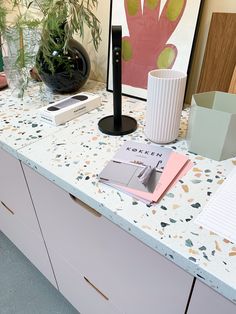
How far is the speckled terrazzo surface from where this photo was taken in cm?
37

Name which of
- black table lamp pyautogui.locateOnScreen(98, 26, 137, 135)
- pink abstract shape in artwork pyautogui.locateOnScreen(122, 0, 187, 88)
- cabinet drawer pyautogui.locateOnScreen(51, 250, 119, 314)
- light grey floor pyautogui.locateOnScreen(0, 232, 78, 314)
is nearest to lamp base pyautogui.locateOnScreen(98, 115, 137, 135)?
black table lamp pyautogui.locateOnScreen(98, 26, 137, 135)

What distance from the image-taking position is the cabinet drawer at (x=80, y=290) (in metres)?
0.73

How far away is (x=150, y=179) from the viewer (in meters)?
0.52

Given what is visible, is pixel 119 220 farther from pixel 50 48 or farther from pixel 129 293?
pixel 50 48

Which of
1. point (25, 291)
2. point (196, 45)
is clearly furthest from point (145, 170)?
point (25, 291)

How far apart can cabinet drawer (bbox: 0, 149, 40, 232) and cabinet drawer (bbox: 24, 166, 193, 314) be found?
0.05m

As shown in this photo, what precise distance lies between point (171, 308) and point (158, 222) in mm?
192

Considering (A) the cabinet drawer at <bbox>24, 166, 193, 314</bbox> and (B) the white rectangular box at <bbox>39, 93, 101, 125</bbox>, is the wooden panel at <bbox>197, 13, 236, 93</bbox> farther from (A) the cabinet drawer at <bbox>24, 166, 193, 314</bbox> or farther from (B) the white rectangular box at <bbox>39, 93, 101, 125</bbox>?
(A) the cabinet drawer at <bbox>24, 166, 193, 314</bbox>

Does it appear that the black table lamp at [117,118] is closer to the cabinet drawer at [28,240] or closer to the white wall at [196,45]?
the white wall at [196,45]

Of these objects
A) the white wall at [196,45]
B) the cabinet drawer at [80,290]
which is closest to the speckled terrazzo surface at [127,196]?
the white wall at [196,45]

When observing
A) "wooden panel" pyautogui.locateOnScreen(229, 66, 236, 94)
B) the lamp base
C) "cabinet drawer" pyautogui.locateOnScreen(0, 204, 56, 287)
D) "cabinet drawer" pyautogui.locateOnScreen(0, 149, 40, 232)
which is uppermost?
"wooden panel" pyautogui.locateOnScreen(229, 66, 236, 94)

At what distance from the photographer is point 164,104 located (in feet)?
1.94

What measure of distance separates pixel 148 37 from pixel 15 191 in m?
0.70

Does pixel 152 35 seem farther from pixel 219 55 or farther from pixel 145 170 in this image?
pixel 145 170
